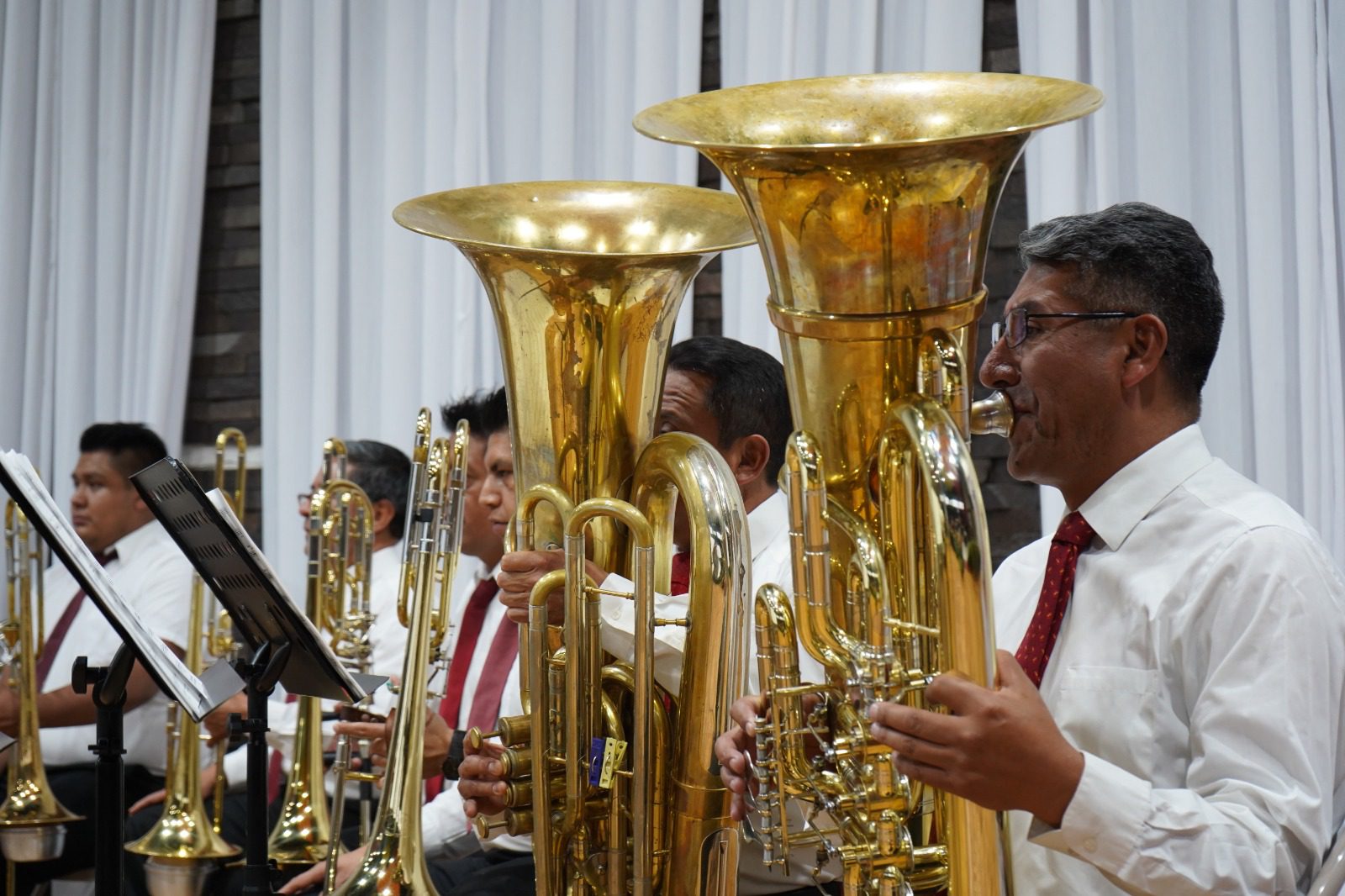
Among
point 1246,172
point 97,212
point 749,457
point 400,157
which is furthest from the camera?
point 97,212

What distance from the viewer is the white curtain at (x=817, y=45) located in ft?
12.6

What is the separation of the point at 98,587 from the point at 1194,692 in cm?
161

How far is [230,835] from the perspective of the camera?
12.7 ft

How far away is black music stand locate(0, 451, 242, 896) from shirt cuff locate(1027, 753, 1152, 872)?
135 centimetres

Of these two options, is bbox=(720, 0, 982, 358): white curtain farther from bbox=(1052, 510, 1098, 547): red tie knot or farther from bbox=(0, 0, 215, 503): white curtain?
bbox=(0, 0, 215, 503): white curtain

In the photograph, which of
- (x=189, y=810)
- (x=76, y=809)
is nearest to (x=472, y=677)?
(x=189, y=810)

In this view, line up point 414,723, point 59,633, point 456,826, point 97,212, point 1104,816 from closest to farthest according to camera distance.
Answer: point 1104,816 → point 414,723 → point 456,826 → point 59,633 → point 97,212

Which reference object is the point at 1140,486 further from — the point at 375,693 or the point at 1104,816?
the point at 375,693

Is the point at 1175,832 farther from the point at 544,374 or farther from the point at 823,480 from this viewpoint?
the point at 544,374

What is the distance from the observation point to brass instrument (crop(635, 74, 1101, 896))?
155cm

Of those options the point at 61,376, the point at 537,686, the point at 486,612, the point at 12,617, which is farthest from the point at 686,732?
the point at 61,376

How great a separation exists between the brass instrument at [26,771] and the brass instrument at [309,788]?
2.43ft

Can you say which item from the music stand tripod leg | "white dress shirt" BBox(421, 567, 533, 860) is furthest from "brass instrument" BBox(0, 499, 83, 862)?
the music stand tripod leg

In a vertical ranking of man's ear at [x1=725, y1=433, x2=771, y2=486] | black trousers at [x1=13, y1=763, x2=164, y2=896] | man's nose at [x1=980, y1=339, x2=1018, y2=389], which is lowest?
black trousers at [x1=13, y1=763, x2=164, y2=896]
